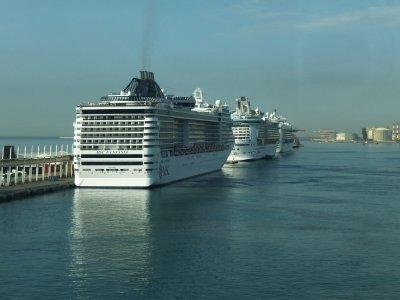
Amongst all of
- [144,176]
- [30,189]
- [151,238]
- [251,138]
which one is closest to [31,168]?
[30,189]

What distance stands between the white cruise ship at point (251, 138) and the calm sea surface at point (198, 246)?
75.8m

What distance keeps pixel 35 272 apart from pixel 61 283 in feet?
8.26

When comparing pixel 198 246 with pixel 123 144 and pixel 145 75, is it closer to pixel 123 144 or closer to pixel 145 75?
pixel 123 144

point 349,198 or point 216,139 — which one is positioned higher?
point 216,139

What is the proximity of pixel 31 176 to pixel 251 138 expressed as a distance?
7594 cm

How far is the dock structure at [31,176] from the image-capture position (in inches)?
2330

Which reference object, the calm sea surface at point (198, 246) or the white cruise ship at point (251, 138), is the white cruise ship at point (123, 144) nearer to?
the calm sea surface at point (198, 246)

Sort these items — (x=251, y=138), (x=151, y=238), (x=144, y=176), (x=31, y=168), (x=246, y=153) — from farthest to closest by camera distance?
(x=251, y=138)
(x=246, y=153)
(x=31, y=168)
(x=144, y=176)
(x=151, y=238)

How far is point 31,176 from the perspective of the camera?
73.2 meters

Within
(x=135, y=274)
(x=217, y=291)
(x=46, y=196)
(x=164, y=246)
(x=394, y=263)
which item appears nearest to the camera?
(x=217, y=291)

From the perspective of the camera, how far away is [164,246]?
3491 cm

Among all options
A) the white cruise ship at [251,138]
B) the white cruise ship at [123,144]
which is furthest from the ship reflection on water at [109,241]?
the white cruise ship at [251,138]

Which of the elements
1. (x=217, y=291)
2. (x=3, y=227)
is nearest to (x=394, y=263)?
(x=217, y=291)

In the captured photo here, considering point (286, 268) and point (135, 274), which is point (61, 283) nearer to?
point (135, 274)
